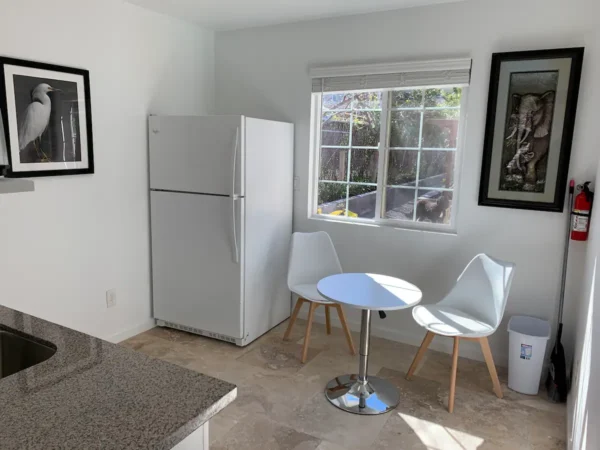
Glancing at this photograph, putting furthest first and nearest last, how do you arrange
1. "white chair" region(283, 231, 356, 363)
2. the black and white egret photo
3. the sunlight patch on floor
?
"white chair" region(283, 231, 356, 363) < the black and white egret photo < the sunlight patch on floor

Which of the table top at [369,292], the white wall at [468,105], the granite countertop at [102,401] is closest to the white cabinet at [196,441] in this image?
the granite countertop at [102,401]

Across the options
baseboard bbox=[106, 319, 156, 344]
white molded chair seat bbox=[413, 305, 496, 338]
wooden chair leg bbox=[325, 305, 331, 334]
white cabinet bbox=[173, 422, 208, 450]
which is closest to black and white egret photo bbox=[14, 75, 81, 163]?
baseboard bbox=[106, 319, 156, 344]

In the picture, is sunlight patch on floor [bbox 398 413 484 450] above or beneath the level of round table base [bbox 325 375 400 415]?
beneath

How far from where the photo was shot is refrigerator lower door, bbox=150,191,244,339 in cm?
321

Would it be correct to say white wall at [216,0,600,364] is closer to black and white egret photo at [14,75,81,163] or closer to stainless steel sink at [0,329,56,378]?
black and white egret photo at [14,75,81,163]

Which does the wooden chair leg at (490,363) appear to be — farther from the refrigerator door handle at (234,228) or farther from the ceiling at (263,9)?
the ceiling at (263,9)

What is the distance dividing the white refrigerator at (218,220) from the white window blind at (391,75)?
0.46 meters

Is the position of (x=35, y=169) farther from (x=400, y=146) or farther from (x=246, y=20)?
(x=400, y=146)

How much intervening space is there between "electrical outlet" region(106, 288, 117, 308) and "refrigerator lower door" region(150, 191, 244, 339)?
0.33 metres

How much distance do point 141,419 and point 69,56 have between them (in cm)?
248

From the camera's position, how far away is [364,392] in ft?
8.79

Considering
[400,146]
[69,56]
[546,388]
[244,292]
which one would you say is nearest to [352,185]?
[400,146]

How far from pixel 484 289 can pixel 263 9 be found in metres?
2.33

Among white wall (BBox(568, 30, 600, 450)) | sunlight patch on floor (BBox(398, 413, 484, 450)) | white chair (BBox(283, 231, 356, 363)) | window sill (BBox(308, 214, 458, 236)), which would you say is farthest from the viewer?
white chair (BBox(283, 231, 356, 363))
